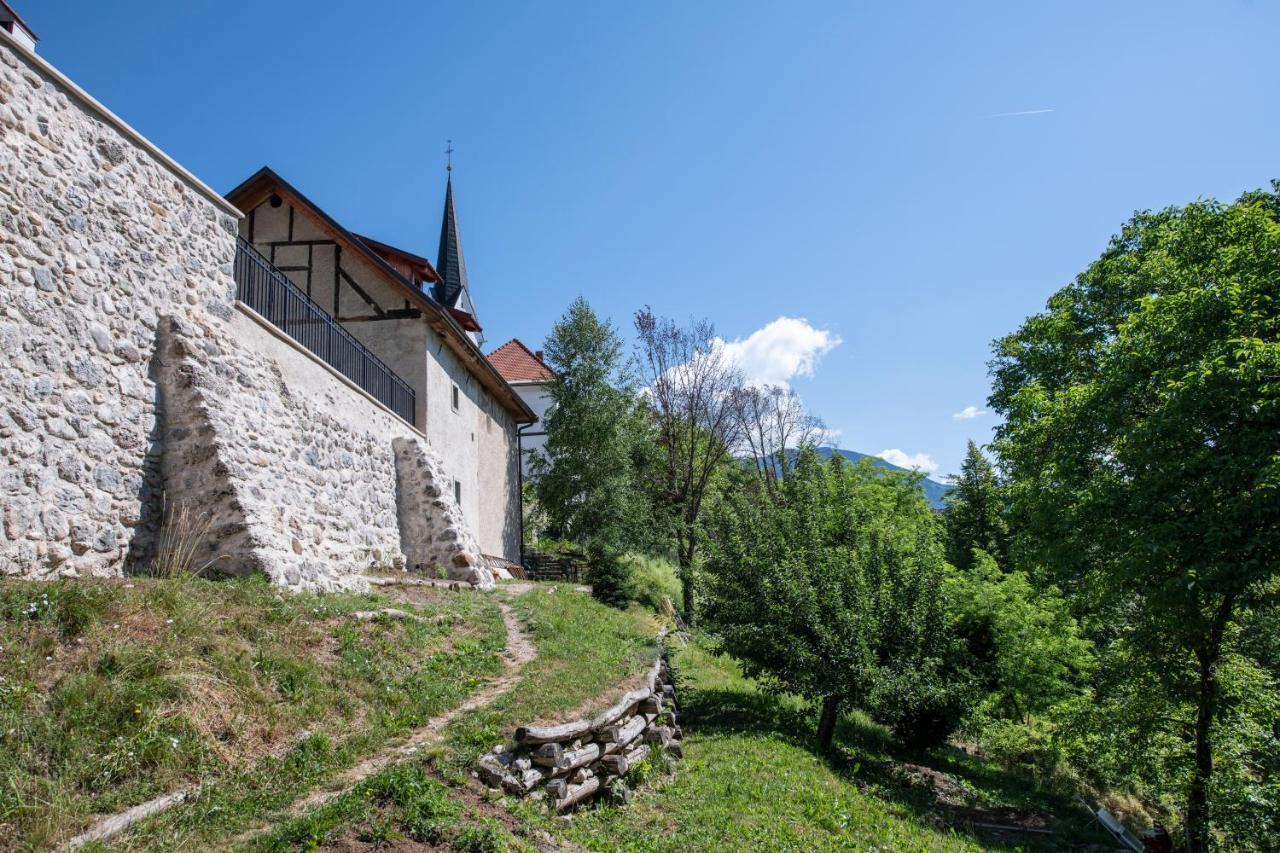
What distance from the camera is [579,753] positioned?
614 centimetres

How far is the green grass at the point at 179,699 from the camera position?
380 cm

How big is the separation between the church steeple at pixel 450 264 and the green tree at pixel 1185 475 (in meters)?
20.7

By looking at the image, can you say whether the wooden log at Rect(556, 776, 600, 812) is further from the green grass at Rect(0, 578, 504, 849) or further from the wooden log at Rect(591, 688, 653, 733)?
the green grass at Rect(0, 578, 504, 849)

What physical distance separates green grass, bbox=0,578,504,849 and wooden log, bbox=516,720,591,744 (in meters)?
0.94

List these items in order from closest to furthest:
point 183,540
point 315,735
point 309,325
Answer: point 315,735 → point 183,540 → point 309,325

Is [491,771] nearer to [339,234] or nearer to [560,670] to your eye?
[560,670]

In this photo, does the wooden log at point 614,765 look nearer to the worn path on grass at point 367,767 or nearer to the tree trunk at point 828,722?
the worn path on grass at point 367,767

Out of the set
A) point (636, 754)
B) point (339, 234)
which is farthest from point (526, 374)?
point (636, 754)

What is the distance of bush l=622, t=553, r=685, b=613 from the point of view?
52.1ft

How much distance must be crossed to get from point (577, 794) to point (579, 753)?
12.3 inches

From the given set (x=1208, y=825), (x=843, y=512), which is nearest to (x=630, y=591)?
(x=843, y=512)

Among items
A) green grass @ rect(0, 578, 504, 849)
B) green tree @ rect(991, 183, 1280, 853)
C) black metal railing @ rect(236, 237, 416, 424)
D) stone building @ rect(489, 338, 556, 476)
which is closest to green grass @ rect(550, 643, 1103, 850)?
green grass @ rect(0, 578, 504, 849)

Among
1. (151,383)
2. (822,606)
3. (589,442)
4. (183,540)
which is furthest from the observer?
(589,442)

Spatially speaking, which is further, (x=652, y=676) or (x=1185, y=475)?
(x=1185, y=475)
